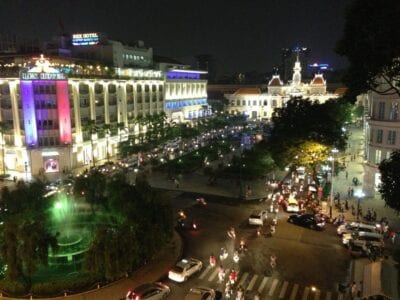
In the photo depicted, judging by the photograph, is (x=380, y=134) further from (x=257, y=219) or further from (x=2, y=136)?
(x=2, y=136)

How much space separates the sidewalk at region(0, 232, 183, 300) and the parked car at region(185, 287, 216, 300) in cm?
449

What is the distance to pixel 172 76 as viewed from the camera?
118 meters

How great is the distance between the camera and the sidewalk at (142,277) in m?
26.3

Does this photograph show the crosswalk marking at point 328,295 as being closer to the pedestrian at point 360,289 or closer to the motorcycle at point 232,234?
the pedestrian at point 360,289

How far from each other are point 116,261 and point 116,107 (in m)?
62.0

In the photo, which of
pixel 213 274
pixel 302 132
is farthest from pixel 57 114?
pixel 213 274

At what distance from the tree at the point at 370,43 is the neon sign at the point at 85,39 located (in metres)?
75.3

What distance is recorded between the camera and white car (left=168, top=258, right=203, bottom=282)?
92.2ft

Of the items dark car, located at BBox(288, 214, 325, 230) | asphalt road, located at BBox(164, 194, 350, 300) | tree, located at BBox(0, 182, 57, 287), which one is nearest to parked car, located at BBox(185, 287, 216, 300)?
asphalt road, located at BBox(164, 194, 350, 300)

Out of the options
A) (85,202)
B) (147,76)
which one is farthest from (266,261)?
(147,76)

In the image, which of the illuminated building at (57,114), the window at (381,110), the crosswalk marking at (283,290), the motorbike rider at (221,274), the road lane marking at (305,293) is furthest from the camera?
the illuminated building at (57,114)

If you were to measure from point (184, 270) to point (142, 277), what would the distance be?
11.4ft

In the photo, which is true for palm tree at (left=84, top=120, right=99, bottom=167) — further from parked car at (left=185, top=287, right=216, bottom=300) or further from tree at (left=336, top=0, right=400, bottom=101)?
tree at (left=336, top=0, right=400, bottom=101)

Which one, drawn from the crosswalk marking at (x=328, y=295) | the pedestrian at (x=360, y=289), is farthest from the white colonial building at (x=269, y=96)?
the pedestrian at (x=360, y=289)
